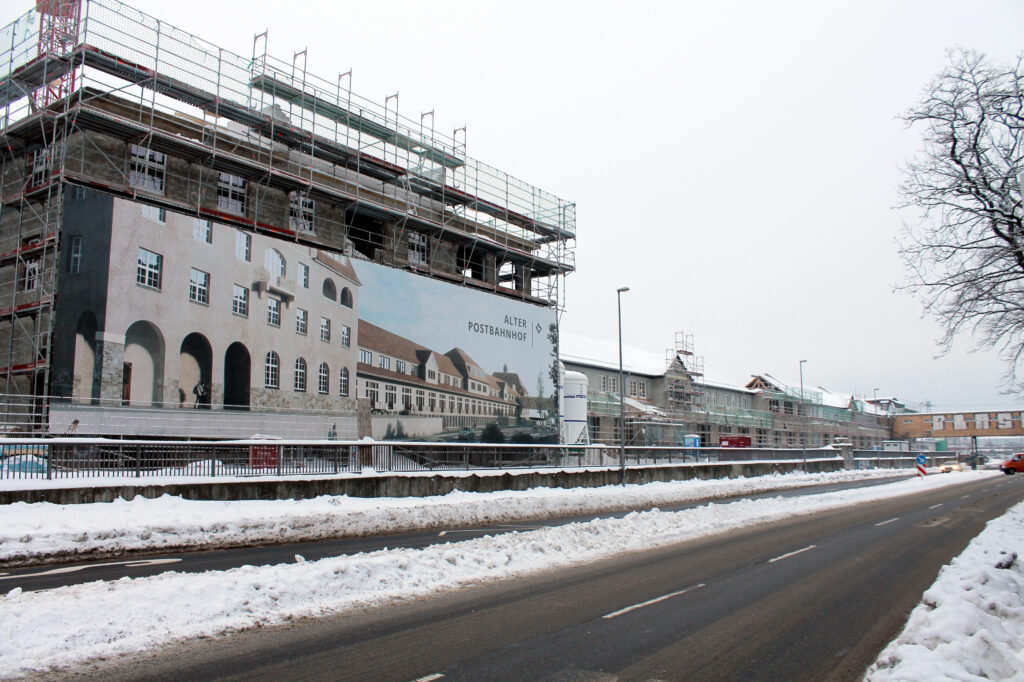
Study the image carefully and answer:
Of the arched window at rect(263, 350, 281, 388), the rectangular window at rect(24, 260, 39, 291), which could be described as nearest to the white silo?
the arched window at rect(263, 350, 281, 388)

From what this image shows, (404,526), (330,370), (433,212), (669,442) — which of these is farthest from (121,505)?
(669,442)

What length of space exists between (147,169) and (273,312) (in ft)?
27.1

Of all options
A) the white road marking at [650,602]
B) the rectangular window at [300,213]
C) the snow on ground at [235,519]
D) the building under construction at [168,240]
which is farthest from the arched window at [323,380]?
the white road marking at [650,602]

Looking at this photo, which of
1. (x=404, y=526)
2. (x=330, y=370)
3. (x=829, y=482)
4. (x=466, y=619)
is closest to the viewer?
(x=466, y=619)

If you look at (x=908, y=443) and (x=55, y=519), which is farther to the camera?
(x=908, y=443)

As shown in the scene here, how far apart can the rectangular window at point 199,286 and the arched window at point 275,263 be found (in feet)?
9.58

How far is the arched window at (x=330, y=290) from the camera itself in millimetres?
34875

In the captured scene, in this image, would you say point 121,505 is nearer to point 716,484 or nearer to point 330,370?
point 330,370

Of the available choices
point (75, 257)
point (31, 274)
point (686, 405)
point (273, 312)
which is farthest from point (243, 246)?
point (686, 405)

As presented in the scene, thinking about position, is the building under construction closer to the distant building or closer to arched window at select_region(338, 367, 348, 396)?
arched window at select_region(338, 367, 348, 396)

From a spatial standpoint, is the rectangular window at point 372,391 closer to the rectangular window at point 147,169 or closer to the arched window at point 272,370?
the arched window at point 272,370

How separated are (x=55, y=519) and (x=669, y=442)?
5349cm

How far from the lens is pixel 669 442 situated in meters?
62.8

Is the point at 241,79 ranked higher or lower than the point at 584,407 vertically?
higher
